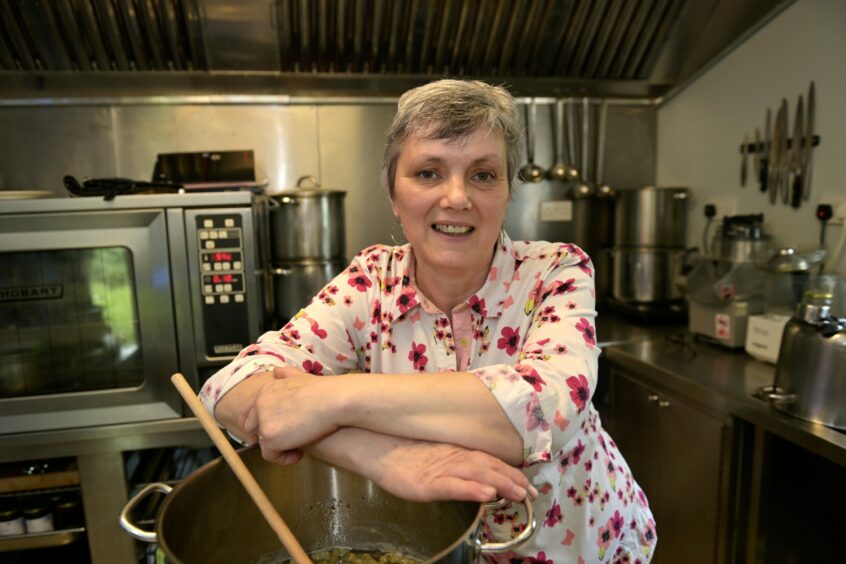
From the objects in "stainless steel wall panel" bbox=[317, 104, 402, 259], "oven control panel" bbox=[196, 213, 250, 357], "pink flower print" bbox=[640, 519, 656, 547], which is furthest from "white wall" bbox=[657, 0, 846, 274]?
"oven control panel" bbox=[196, 213, 250, 357]

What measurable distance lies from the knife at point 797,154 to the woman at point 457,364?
4.85 feet

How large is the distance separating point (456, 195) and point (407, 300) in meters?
0.24

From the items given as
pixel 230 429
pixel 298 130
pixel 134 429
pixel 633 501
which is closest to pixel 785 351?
pixel 633 501

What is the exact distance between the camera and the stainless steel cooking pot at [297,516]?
1.98 ft

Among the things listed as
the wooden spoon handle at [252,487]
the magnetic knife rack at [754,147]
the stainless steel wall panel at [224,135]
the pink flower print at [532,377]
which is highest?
the stainless steel wall panel at [224,135]

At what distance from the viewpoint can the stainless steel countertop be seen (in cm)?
139

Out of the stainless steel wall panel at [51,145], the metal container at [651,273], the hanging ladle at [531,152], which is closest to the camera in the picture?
the stainless steel wall panel at [51,145]

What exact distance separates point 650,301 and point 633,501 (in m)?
1.62

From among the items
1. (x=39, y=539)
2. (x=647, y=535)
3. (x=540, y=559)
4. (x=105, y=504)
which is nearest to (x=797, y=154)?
(x=647, y=535)

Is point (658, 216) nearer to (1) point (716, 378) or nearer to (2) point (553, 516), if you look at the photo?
(1) point (716, 378)

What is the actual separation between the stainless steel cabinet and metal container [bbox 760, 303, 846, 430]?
21 cm

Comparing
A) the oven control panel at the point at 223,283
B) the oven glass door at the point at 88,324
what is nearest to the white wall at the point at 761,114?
the oven control panel at the point at 223,283

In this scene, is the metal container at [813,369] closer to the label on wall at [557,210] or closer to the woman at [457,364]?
the woman at [457,364]

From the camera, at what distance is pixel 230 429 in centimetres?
88
